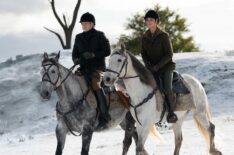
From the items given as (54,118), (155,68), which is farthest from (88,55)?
(54,118)

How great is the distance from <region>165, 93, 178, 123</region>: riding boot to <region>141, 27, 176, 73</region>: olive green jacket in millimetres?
533

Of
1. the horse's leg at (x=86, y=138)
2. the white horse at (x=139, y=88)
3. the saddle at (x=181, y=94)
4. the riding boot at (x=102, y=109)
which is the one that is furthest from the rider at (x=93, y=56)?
the saddle at (x=181, y=94)

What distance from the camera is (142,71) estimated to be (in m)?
11.0

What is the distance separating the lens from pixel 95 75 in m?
11.5

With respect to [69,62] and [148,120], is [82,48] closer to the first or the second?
[148,120]

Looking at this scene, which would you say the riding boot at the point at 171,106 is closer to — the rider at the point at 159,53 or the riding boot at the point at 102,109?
the rider at the point at 159,53

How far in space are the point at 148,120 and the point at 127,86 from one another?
753 mm

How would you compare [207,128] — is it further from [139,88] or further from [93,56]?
[93,56]

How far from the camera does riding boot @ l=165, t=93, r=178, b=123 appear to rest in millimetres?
11469

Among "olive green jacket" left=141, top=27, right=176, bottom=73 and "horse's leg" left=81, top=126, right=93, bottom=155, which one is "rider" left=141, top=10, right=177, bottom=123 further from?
"horse's leg" left=81, top=126, right=93, bottom=155

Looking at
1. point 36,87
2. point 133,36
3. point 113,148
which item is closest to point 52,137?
point 113,148

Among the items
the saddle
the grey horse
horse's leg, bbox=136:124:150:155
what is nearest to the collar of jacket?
the saddle

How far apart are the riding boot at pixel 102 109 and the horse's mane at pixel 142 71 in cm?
101

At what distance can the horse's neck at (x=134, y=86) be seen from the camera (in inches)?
427
